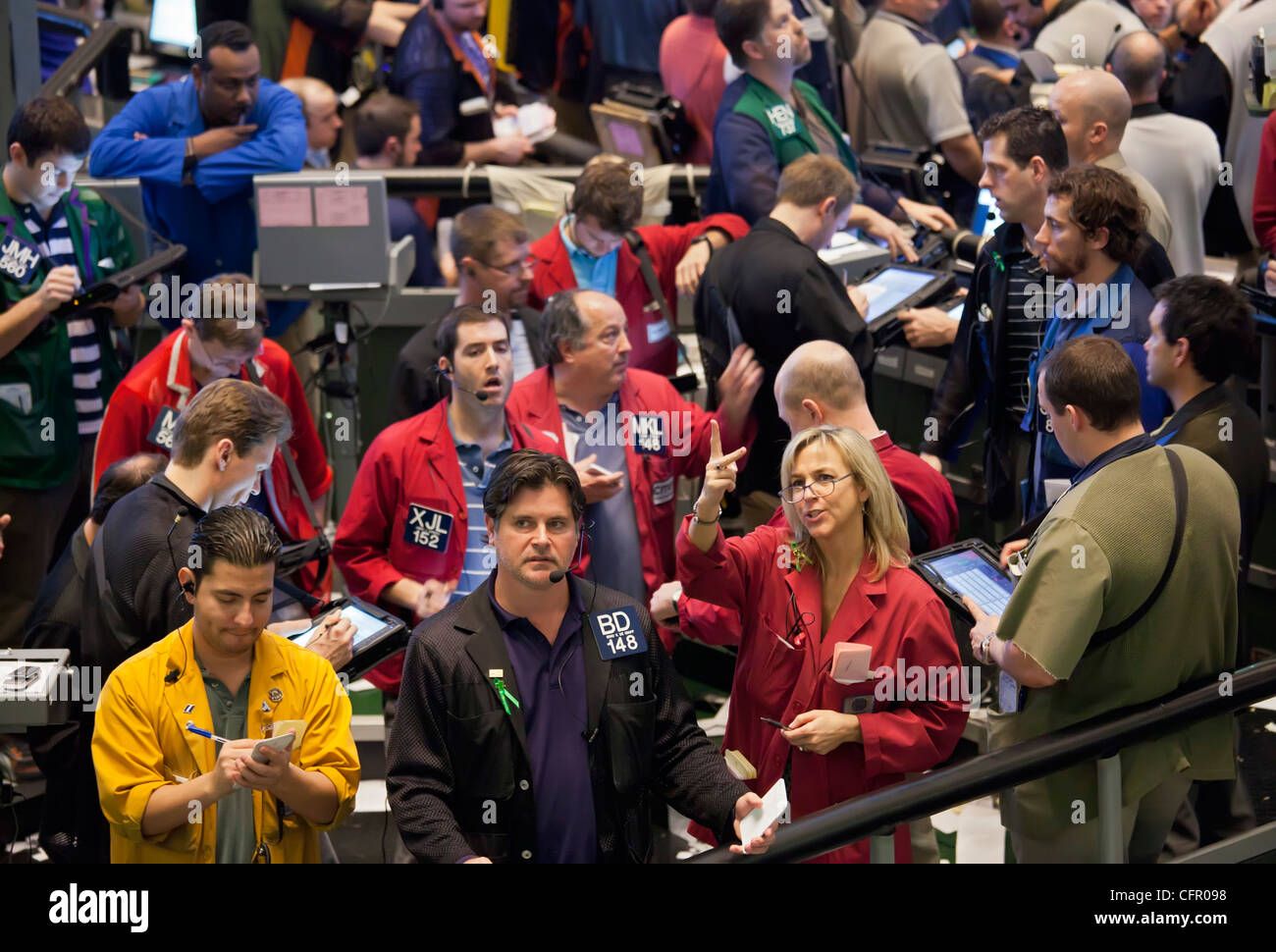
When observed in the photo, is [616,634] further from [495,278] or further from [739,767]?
[495,278]

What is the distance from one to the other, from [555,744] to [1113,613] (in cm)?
135

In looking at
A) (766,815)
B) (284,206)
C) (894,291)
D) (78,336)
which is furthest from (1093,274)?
(78,336)

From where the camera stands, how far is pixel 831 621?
405cm

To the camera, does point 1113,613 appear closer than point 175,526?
Yes

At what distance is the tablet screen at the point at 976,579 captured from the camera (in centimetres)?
438

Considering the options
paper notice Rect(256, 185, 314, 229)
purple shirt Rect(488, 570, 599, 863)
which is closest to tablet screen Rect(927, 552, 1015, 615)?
purple shirt Rect(488, 570, 599, 863)

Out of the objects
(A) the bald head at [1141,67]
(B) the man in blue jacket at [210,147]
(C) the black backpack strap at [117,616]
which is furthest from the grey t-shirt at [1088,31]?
(C) the black backpack strap at [117,616]

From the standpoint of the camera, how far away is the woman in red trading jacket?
3.96 meters

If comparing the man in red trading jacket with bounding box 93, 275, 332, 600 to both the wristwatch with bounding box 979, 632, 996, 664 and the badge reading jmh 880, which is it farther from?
the wristwatch with bounding box 979, 632, 996, 664
